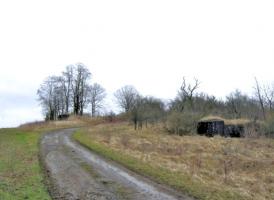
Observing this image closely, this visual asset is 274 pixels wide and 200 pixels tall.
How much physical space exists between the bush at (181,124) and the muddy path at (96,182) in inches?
1230

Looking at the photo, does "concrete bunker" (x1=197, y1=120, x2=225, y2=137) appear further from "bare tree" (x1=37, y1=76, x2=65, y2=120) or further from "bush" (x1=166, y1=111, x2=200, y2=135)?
"bare tree" (x1=37, y1=76, x2=65, y2=120)

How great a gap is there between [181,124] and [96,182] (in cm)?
3789

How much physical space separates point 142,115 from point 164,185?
42302 mm

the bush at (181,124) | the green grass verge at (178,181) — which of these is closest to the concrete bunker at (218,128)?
the bush at (181,124)

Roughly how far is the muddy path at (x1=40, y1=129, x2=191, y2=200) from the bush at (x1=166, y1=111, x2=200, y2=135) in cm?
3123

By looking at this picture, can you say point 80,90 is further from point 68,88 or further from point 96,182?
point 96,182

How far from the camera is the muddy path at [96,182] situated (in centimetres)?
1123

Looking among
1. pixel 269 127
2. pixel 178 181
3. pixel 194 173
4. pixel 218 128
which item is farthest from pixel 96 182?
pixel 218 128

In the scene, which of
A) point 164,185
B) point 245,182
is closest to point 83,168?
point 164,185

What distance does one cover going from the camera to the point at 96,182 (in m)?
13.4

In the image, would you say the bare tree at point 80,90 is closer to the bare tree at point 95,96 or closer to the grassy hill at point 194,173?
the bare tree at point 95,96

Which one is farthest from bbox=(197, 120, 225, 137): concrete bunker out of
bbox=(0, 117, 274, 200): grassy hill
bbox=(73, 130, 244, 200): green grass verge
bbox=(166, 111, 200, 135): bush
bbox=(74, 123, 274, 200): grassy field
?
bbox=(73, 130, 244, 200): green grass verge

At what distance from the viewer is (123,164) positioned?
18.1 meters

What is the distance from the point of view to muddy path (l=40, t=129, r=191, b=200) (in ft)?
36.9
